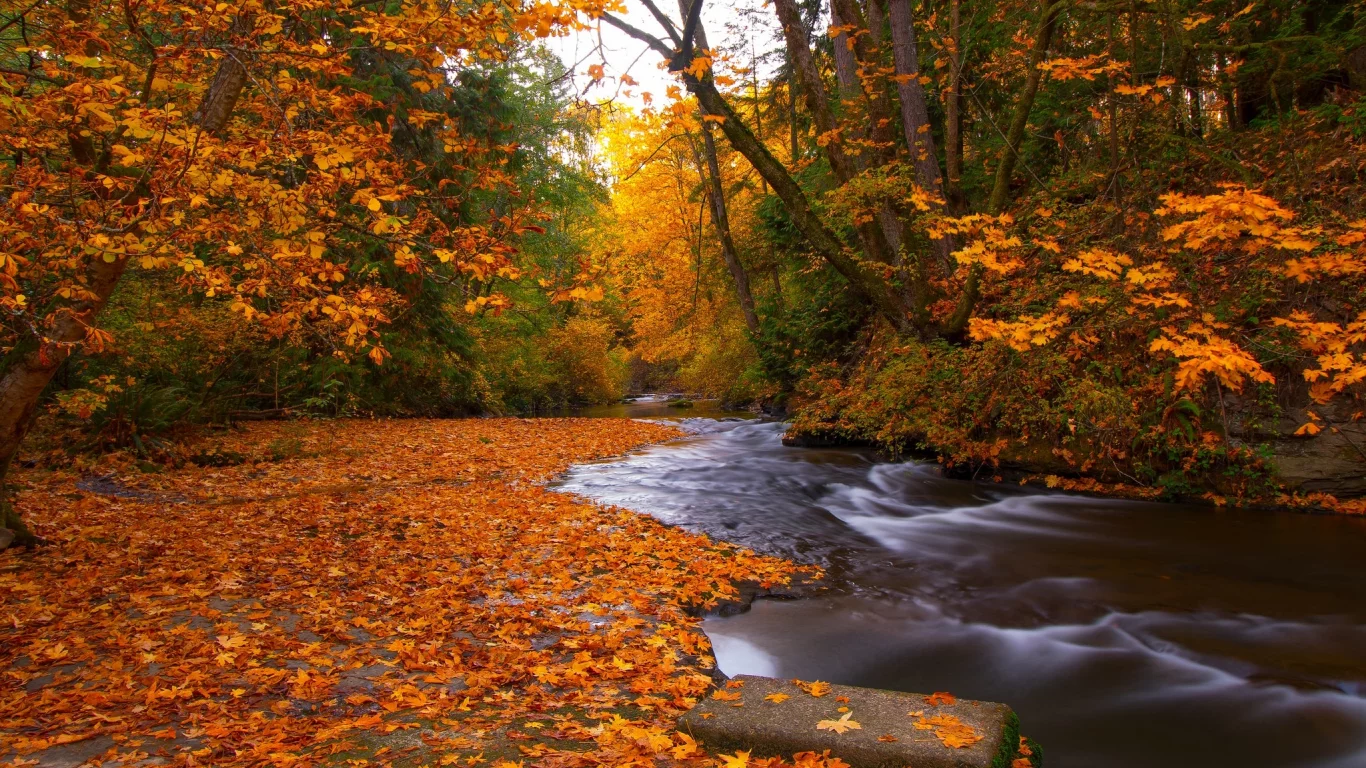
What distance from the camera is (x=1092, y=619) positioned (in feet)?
18.4

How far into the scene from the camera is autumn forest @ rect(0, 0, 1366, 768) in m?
3.80

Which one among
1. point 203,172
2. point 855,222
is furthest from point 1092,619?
point 855,222

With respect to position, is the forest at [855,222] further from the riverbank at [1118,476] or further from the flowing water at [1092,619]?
the flowing water at [1092,619]

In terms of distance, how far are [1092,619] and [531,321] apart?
7802 millimetres

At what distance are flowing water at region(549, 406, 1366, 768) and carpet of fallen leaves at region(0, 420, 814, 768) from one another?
2.94 ft

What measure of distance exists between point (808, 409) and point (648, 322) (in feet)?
60.6

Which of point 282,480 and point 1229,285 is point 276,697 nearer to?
point 282,480

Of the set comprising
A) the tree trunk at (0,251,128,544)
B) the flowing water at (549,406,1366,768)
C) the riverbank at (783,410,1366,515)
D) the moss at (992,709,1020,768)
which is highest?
the tree trunk at (0,251,128,544)

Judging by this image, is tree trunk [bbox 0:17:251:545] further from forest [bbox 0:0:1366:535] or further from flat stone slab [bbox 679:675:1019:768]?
flat stone slab [bbox 679:675:1019:768]

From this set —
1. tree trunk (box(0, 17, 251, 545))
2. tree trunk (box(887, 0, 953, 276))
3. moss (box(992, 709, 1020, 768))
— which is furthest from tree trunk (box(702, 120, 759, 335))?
moss (box(992, 709, 1020, 768))

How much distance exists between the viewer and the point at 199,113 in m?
5.20

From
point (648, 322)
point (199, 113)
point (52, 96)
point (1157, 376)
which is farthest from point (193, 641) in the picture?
point (648, 322)

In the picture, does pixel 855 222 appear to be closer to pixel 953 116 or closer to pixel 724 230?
pixel 953 116

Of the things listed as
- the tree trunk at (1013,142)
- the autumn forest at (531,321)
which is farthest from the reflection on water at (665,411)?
the tree trunk at (1013,142)
